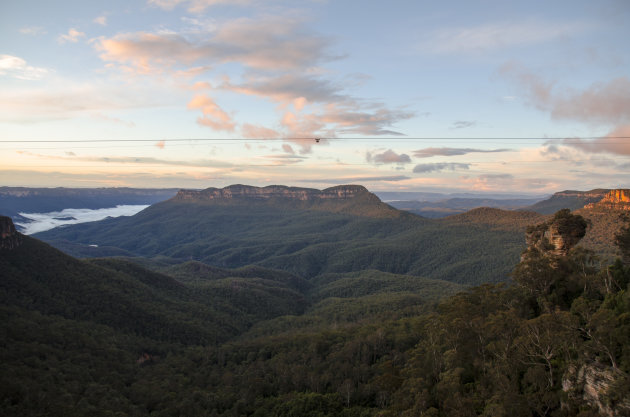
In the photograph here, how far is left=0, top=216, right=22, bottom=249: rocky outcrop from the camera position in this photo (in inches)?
4048

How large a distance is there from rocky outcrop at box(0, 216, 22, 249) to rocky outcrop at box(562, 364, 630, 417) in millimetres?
133325

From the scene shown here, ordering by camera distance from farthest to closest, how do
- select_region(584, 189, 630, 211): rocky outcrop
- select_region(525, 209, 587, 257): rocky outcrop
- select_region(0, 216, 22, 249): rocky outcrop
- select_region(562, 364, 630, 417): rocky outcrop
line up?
1. select_region(584, 189, 630, 211): rocky outcrop
2. select_region(0, 216, 22, 249): rocky outcrop
3. select_region(525, 209, 587, 257): rocky outcrop
4. select_region(562, 364, 630, 417): rocky outcrop

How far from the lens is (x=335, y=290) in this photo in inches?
7215

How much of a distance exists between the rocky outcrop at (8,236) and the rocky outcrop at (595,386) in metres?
133

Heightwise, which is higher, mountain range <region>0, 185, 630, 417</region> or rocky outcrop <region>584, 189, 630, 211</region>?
rocky outcrop <region>584, 189, 630, 211</region>

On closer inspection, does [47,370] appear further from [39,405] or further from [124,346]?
[124,346]

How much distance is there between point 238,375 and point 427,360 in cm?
4620

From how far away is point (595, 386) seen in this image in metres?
25.6

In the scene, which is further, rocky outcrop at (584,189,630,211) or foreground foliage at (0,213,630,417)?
rocky outcrop at (584,189,630,211)

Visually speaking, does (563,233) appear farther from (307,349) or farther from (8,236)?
(8,236)

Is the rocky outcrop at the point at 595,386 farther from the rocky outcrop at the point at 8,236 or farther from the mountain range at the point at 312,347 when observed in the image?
the rocky outcrop at the point at 8,236

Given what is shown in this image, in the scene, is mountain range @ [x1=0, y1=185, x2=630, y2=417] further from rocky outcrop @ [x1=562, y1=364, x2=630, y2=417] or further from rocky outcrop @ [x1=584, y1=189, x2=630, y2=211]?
rocky outcrop @ [x1=584, y1=189, x2=630, y2=211]

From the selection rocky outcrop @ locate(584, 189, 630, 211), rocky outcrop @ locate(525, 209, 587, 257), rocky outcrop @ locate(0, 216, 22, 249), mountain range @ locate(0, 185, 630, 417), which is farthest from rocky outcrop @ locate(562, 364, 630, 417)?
rocky outcrop @ locate(584, 189, 630, 211)

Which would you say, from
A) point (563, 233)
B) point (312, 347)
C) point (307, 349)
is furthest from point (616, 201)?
point (307, 349)
